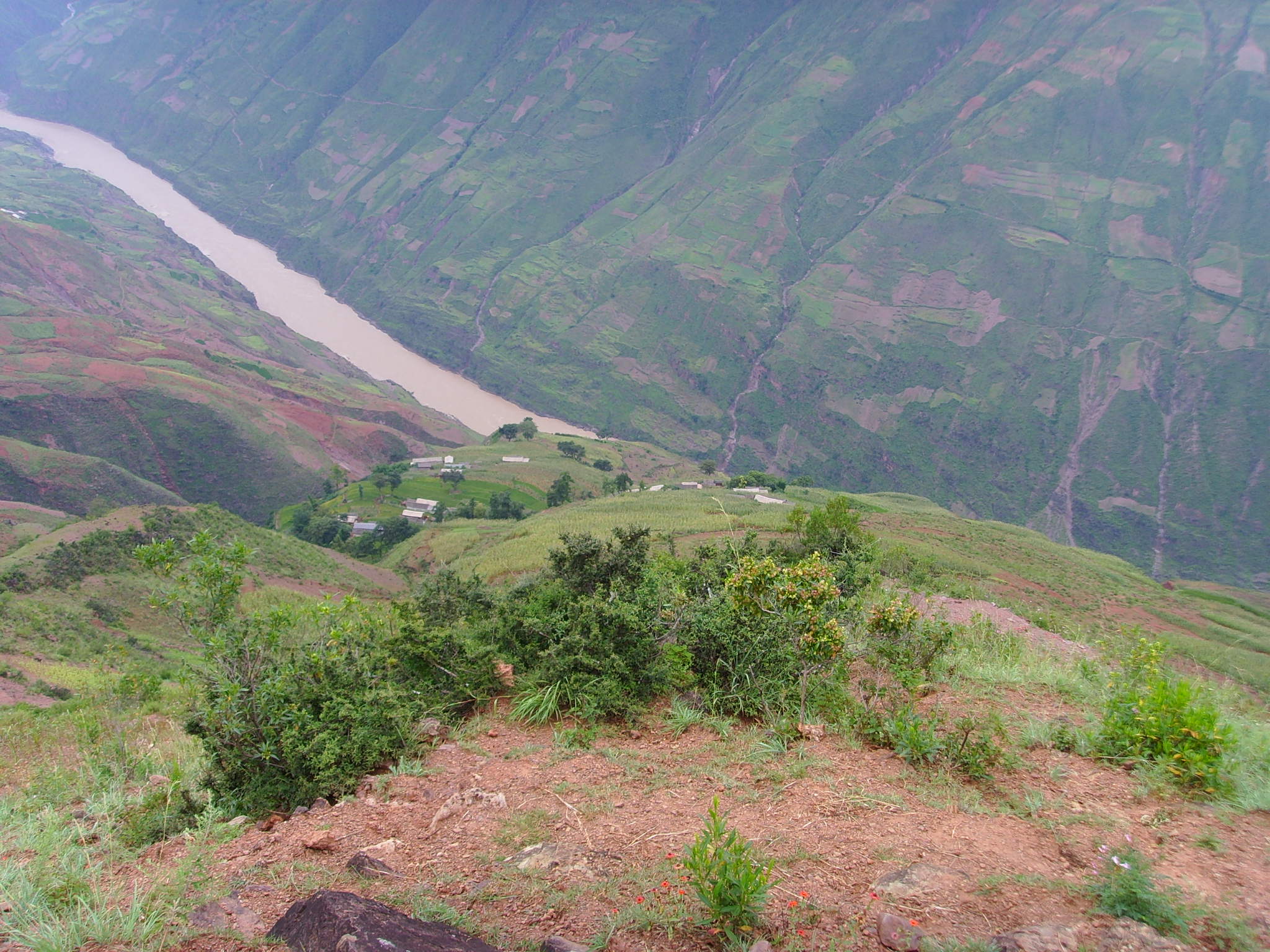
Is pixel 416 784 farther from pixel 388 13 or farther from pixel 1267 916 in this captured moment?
pixel 388 13

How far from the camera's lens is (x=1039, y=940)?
15.0 feet

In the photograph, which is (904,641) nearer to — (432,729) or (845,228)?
(432,729)

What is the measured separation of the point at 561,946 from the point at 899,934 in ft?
7.19

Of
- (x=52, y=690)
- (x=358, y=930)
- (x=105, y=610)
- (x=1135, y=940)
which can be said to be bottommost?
(x=105, y=610)

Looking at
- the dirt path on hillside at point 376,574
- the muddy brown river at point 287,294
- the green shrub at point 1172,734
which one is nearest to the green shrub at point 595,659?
the green shrub at point 1172,734

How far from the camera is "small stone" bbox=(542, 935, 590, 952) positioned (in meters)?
4.81

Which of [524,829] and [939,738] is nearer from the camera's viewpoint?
[524,829]

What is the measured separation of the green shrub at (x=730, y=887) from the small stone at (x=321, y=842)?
3.33 meters

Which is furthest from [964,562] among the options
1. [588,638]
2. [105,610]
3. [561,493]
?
[105,610]

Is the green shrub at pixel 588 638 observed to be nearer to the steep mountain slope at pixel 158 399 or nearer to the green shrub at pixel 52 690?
the green shrub at pixel 52 690

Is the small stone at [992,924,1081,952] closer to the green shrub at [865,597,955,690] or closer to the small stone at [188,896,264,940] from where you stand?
the green shrub at [865,597,955,690]

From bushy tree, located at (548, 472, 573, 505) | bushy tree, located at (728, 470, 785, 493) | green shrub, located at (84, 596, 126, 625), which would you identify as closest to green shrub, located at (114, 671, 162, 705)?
green shrub, located at (84, 596, 126, 625)

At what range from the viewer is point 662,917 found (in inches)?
199

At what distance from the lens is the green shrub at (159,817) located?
7.02m
